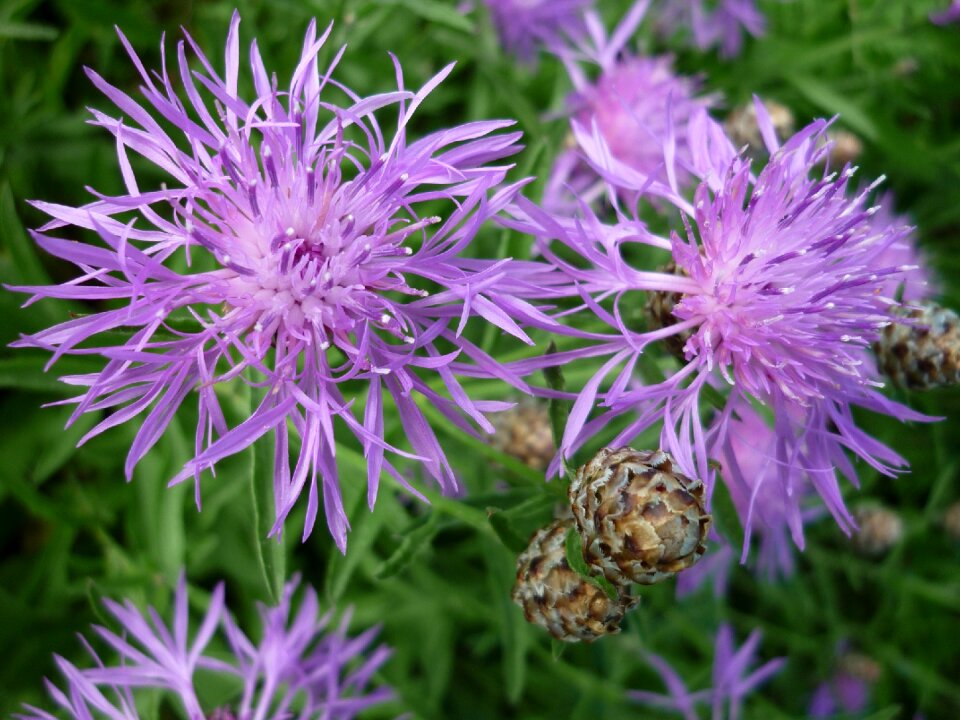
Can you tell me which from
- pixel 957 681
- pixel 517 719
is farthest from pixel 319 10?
pixel 957 681

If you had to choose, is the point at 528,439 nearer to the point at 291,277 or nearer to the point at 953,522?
the point at 291,277

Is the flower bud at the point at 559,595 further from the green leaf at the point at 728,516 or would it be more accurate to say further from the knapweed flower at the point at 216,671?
the knapweed flower at the point at 216,671

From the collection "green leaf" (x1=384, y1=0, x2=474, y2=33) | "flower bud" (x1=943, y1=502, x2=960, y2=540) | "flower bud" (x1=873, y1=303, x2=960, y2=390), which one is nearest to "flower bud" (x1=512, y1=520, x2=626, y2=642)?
"flower bud" (x1=873, y1=303, x2=960, y2=390)

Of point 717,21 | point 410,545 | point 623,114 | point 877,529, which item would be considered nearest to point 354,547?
point 410,545

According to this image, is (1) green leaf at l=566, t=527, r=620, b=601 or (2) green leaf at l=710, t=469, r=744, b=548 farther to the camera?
(2) green leaf at l=710, t=469, r=744, b=548

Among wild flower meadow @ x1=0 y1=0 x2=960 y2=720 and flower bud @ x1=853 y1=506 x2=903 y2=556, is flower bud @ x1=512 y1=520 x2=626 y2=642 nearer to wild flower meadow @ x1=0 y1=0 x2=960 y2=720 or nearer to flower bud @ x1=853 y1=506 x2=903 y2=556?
wild flower meadow @ x1=0 y1=0 x2=960 y2=720

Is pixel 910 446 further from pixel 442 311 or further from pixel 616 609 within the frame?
pixel 442 311
